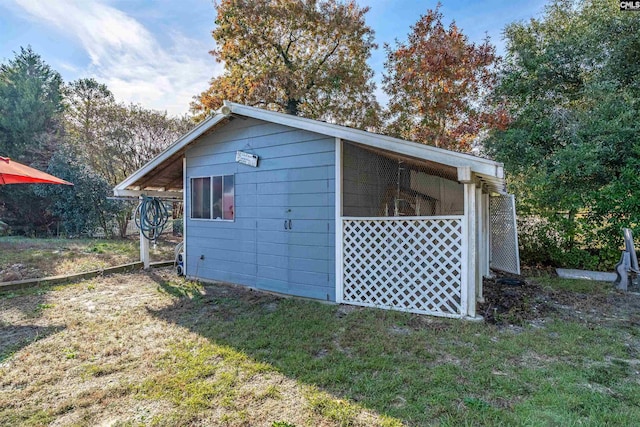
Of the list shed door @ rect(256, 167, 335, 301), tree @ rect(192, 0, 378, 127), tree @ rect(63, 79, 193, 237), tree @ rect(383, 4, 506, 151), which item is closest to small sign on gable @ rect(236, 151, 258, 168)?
shed door @ rect(256, 167, 335, 301)

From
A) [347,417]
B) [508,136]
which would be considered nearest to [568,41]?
[508,136]

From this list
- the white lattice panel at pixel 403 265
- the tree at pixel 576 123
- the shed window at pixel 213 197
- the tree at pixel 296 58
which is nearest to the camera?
the white lattice panel at pixel 403 265

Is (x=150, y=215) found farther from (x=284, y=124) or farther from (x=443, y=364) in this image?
(x=443, y=364)

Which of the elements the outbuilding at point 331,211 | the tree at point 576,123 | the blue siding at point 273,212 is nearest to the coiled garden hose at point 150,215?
the outbuilding at point 331,211

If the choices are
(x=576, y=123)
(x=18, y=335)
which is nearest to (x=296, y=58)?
(x=576, y=123)

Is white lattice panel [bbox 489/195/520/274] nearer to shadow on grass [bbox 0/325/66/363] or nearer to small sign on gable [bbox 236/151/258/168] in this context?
small sign on gable [bbox 236/151/258/168]

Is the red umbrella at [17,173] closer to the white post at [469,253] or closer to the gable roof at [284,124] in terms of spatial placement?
the gable roof at [284,124]

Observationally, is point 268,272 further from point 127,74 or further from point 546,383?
point 127,74

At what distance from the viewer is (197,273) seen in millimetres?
6109

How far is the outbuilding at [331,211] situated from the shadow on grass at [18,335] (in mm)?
2514

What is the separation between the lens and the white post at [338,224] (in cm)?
435

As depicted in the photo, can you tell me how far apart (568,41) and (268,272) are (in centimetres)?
833

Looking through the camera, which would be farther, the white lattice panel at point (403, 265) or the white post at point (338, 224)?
the white post at point (338, 224)

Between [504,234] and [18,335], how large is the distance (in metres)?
7.87
